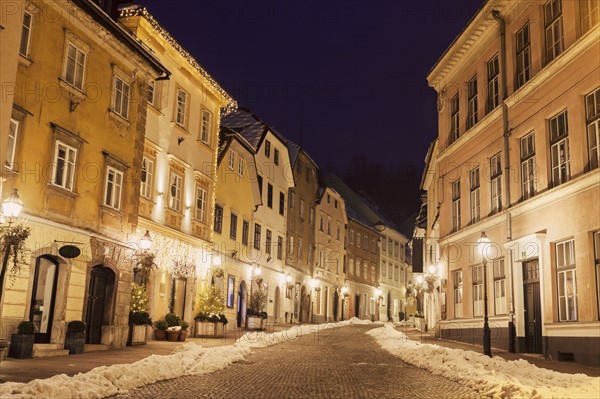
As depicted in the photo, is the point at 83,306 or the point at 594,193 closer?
the point at 594,193

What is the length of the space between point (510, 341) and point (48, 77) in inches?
609

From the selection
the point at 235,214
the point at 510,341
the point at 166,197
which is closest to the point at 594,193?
the point at 510,341

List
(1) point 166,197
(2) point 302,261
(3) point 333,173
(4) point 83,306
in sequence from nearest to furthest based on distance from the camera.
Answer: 1. (4) point 83,306
2. (1) point 166,197
3. (2) point 302,261
4. (3) point 333,173

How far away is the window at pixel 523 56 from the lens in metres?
19.7

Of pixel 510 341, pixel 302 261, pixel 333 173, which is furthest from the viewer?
pixel 333 173

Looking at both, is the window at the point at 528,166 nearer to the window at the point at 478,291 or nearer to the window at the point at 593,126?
the window at the point at 593,126

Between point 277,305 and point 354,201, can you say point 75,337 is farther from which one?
point 354,201

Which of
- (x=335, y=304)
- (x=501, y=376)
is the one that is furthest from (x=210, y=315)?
(x=335, y=304)

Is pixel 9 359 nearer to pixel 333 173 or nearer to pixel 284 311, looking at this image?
pixel 284 311

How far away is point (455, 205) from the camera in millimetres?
26422

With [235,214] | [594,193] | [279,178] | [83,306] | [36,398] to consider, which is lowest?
[36,398]

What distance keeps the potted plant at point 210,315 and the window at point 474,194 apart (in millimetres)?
11407

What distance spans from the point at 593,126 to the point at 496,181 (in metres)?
6.29

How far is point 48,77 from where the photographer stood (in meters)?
16.0
